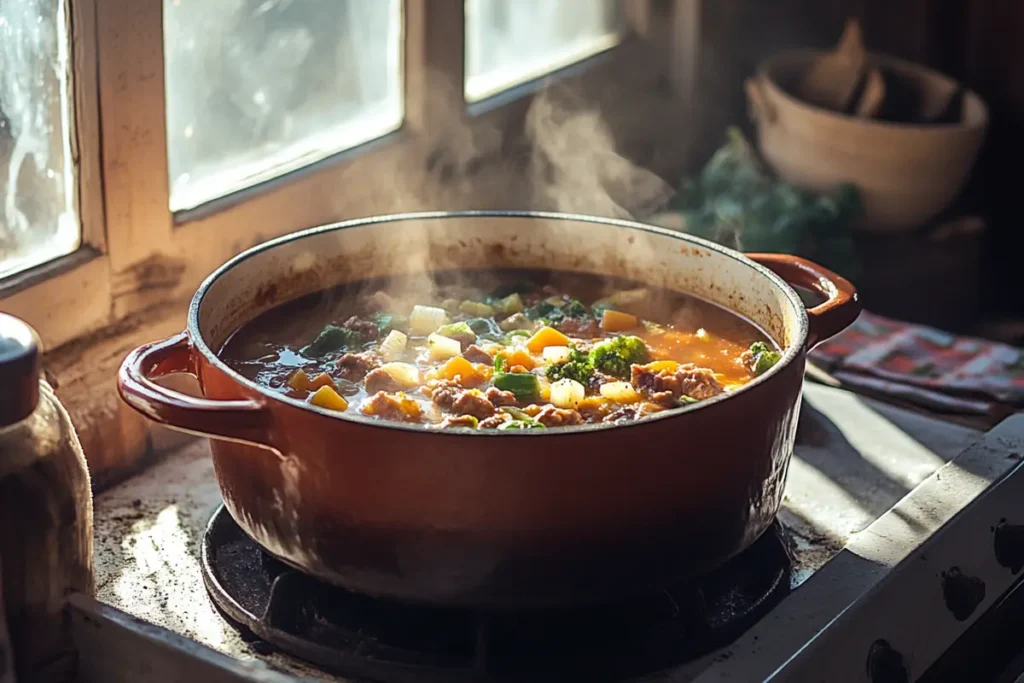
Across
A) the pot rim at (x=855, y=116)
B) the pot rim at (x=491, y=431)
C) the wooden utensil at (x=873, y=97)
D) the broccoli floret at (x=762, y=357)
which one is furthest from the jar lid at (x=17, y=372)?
the wooden utensil at (x=873, y=97)

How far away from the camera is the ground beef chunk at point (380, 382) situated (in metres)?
1.36

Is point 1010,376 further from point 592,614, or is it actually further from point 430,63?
point 592,614

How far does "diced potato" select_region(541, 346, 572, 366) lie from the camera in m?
1.42

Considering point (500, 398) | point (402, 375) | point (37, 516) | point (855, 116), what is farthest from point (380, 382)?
point (855, 116)

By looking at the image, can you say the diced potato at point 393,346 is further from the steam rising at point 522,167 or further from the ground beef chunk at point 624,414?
the steam rising at point 522,167

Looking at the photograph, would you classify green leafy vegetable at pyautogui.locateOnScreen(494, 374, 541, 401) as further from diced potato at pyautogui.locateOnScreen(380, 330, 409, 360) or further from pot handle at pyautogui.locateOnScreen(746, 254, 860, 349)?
pot handle at pyautogui.locateOnScreen(746, 254, 860, 349)

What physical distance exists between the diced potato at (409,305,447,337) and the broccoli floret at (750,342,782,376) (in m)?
0.35

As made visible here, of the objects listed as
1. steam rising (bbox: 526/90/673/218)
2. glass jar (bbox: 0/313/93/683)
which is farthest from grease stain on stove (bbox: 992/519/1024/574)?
steam rising (bbox: 526/90/673/218)

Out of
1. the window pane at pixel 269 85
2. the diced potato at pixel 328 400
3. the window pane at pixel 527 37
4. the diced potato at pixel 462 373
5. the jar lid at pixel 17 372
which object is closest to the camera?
the jar lid at pixel 17 372

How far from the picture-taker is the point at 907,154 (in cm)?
283

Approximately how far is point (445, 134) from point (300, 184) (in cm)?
39

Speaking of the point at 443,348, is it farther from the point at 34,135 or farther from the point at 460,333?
the point at 34,135

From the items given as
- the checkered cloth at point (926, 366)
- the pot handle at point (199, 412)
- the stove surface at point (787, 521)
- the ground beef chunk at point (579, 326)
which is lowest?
the checkered cloth at point (926, 366)

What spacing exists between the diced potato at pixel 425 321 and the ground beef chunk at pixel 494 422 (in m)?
0.24
